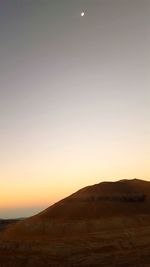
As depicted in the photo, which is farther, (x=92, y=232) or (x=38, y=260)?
(x=92, y=232)

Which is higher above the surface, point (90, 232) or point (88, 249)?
point (90, 232)

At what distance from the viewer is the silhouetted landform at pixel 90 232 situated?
6875 cm

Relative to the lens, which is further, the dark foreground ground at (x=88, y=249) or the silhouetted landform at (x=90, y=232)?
the silhouetted landform at (x=90, y=232)

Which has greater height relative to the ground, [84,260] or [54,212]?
[54,212]

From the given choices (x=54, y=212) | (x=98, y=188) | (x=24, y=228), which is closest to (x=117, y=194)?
(x=98, y=188)

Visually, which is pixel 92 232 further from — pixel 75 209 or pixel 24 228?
pixel 24 228

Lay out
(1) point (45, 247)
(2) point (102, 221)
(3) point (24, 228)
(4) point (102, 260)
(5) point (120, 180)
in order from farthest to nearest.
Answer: (5) point (120, 180) → (3) point (24, 228) → (2) point (102, 221) → (1) point (45, 247) → (4) point (102, 260)

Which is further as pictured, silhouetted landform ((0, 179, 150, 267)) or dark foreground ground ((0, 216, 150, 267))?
silhouetted landform ((0, 179, 150, 267))

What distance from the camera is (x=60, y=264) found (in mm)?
68312

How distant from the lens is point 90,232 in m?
Answer: 76.2

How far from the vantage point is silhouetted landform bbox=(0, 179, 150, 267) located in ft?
226

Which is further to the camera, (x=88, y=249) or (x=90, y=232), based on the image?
(x=90, y=232)

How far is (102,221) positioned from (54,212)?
12461 mm

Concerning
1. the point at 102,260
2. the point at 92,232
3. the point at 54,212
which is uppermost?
the point at 54,212
